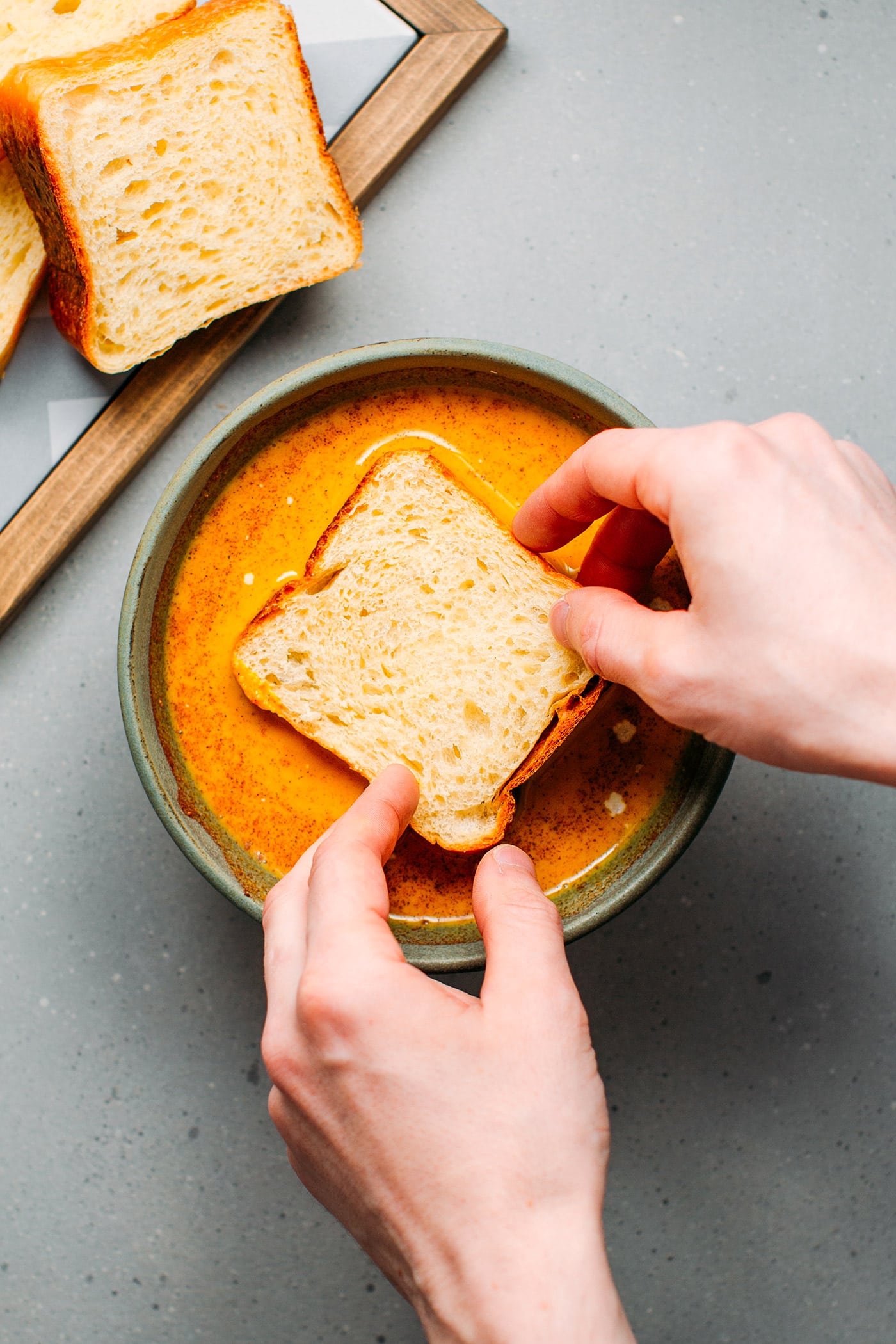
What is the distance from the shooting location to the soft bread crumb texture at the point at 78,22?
4.27 feet

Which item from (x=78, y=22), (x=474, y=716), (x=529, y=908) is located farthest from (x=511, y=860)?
(x=78, y=22)

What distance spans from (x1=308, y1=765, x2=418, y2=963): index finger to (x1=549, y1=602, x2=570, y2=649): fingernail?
0.28m

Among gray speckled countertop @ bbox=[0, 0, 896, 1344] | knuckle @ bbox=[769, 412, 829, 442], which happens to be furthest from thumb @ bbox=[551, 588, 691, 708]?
gray speckled countertop @ bbox=[0, 0, 896, 1344]

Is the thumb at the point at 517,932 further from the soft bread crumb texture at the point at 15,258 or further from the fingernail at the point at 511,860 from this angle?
the soft bread crumb texture at the point at 15,258

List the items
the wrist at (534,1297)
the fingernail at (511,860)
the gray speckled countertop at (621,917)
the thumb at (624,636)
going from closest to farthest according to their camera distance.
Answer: the wrist at (534,1297), the thumb at (624,636), the fingernail at (511,860), the gray speckled countertop at (621,917)

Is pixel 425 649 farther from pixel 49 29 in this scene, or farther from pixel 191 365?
pixel 49 29

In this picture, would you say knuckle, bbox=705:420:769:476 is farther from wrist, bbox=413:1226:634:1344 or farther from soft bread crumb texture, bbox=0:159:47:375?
soft bread crumb texture, bbox=0:159:47:375

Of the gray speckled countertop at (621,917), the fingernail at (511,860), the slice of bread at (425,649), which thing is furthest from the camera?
the gray speckled countertop at (621,917)

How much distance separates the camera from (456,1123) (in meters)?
0.84

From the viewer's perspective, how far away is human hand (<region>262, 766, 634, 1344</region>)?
0.83 meters

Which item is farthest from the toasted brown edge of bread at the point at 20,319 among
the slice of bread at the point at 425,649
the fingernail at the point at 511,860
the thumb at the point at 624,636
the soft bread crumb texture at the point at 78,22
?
the fingernail at the point at 511,860

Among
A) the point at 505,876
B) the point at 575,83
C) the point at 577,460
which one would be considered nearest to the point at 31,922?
the point at 505,876

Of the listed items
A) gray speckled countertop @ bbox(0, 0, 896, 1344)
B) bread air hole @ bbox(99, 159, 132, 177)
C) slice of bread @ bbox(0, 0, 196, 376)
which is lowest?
gray speckled countertop @ bbox(0, 0, 896, 1344)

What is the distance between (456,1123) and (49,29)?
1.50 meters
